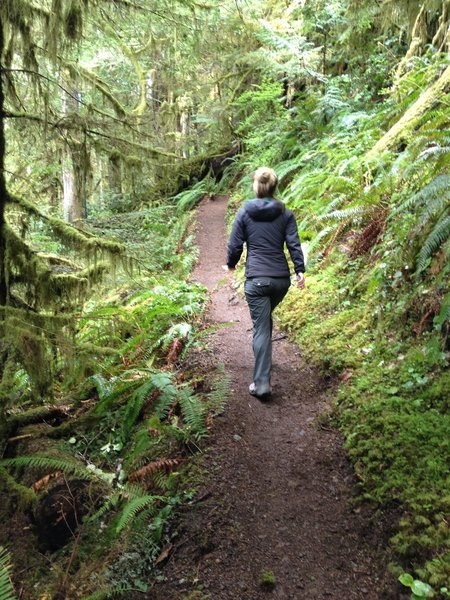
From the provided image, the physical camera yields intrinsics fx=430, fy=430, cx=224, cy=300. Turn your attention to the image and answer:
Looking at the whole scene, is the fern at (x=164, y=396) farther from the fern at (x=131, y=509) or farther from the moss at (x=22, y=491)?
the moss at (x=22, y=491)

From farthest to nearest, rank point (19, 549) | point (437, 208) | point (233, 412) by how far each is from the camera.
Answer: point (233, 412), point (437, 208), point (19, 549)

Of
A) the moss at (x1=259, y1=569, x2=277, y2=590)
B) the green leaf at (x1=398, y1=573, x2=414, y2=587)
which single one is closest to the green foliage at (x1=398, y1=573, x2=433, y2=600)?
the green leaf at (x1=398, y1=573, x2=414, y2=587)

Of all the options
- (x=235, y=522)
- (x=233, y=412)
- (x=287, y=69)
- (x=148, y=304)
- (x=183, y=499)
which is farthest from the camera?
(x=287, y=69)

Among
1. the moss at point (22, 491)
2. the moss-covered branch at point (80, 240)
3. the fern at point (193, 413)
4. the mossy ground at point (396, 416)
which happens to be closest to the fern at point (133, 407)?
the fern at point (193, 413)

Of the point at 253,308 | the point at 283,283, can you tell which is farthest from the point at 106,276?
the point at 283,283

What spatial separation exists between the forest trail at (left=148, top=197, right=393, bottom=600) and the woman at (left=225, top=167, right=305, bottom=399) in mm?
538

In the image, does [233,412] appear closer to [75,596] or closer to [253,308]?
[253,308]

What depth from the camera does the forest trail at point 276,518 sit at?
2775 millimetres

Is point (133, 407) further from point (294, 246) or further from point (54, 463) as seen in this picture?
point (294, 246)

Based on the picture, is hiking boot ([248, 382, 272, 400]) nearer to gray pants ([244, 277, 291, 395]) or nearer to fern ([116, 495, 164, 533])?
gray pants ([244, 277, 291, 395])

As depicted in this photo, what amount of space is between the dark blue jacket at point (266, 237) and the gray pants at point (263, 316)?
3.7 inches

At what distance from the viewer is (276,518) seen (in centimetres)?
329

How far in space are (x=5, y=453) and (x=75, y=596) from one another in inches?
77.6

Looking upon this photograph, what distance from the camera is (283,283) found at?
4973 mm
